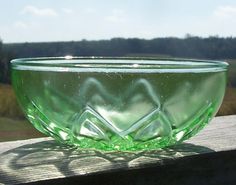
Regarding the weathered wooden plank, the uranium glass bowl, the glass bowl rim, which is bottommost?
the weathered wooden plank

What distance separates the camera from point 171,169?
1.48 feet

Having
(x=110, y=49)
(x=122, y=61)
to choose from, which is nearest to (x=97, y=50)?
(x=110, y=49)

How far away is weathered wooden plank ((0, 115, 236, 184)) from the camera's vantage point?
40 cm

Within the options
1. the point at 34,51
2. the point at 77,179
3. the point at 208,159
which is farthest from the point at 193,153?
the point at 34,51

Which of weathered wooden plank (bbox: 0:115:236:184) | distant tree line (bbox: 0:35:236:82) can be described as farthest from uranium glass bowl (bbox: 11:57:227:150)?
distant tree line (bbox: 0:35:236:82)

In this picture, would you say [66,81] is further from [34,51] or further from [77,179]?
[34,51]

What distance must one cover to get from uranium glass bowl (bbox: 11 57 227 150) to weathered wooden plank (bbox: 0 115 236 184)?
0.7 inches

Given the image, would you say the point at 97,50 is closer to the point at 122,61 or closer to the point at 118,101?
the point at 122,61

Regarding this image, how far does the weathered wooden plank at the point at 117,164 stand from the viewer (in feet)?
1.32

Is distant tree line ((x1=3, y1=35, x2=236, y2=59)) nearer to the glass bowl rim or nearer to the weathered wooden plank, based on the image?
the glass bowl rim

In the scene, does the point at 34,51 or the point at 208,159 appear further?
the point at 34,51

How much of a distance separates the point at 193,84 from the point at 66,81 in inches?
4.7

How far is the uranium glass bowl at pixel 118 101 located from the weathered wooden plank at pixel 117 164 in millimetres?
18

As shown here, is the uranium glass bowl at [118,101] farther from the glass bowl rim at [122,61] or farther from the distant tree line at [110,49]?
the distant tree line at [110,49]
